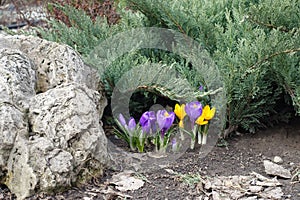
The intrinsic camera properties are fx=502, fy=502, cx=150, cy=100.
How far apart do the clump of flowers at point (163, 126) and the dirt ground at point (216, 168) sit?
5.4 inches

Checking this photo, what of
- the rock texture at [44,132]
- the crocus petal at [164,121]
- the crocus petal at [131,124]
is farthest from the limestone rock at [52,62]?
the crocus petal at [164,121]

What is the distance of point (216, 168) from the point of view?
2.84m

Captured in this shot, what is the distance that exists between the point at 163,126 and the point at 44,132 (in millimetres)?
767

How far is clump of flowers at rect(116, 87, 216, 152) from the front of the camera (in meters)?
2.97

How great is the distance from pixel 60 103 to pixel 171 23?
1172 mm

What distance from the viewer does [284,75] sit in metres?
3.01

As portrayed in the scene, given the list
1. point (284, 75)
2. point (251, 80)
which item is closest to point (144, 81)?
point (251, 80)

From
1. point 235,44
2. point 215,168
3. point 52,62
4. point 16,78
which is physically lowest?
point 215,168

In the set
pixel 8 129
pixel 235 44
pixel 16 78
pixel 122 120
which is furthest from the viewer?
pixel 235 44

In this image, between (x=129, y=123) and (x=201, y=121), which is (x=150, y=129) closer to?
(x=129, y=123)

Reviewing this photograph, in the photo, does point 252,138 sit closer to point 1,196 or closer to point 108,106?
point 108,106

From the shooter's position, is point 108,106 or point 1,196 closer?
point 1,196

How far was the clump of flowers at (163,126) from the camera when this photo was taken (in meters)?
2.97

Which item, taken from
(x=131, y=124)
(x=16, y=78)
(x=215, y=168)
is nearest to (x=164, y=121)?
(x=131, y=124)
